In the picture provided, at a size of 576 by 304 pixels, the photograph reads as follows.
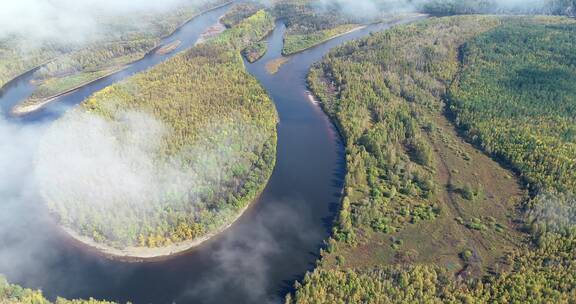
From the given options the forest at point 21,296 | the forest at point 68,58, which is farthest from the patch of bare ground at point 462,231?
the forest at point 68,58

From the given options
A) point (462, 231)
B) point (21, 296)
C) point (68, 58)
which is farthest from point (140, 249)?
point (68, 58)

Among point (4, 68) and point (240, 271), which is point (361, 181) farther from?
point (4, 68)

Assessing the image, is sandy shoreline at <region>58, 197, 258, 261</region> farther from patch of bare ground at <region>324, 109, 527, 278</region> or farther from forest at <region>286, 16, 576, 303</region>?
patch of bare ground at <region>324, 109, 527, 278</region>

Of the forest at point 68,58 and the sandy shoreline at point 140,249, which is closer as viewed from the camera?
the sandy shoreline at point 140,249

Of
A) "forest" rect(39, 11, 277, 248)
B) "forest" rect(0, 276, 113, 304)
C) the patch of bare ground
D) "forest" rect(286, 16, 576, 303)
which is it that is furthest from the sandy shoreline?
the patch of bare ground

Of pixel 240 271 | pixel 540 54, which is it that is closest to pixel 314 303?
pixel 240 271

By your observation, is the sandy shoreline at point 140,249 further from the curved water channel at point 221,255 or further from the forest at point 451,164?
the forest at point 451,164

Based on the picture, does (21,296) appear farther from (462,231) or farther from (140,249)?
(462,231)
